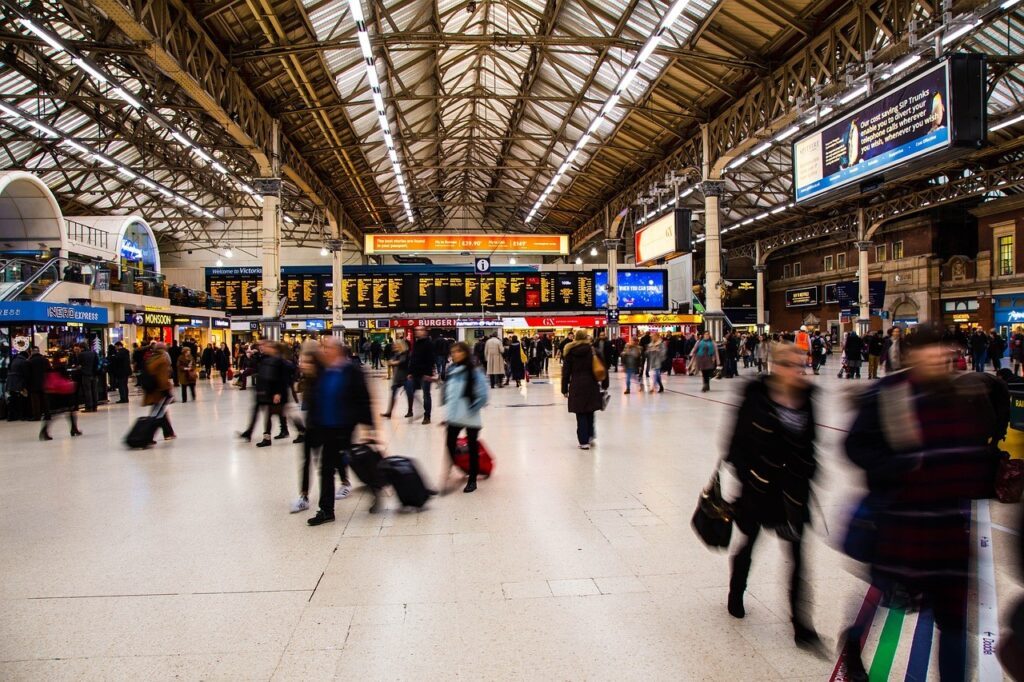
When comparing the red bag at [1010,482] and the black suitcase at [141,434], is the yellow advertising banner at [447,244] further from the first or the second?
the red bag at [1010,482]

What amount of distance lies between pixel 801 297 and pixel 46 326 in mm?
47063

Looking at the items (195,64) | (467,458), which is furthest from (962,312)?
(195,64)

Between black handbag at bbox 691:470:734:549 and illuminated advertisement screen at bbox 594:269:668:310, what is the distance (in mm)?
29104

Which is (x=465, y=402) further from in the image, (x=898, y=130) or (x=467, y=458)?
(x=898, y=130)

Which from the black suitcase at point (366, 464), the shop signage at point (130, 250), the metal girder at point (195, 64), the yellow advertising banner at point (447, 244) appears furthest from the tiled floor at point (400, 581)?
the shop signage at point (130, 250)

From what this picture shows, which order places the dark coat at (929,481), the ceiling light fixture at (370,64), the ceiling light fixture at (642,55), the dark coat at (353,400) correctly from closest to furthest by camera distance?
1. the dark coat at (929,481)
2. the dark coat at (353,400)
3. the ceiling light fixture at (370,64)
4. the ceiling light fixture at (642,55)

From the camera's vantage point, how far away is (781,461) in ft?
9.32

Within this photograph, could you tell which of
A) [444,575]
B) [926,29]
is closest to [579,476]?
[444,575]

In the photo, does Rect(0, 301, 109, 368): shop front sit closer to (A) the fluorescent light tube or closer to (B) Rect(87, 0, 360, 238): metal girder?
(A) the fluorescent light tube

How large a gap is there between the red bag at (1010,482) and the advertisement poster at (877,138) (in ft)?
24.2

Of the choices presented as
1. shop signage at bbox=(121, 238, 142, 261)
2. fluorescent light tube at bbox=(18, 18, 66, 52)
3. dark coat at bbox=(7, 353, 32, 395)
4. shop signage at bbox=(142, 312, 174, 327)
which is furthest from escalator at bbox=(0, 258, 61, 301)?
shop signage at bbox=(121, 238, 142, 261)

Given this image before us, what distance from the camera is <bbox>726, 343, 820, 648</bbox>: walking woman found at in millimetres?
2826

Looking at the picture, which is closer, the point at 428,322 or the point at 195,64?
the point at 195,64

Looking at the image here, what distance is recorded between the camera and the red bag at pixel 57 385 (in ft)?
30.6
